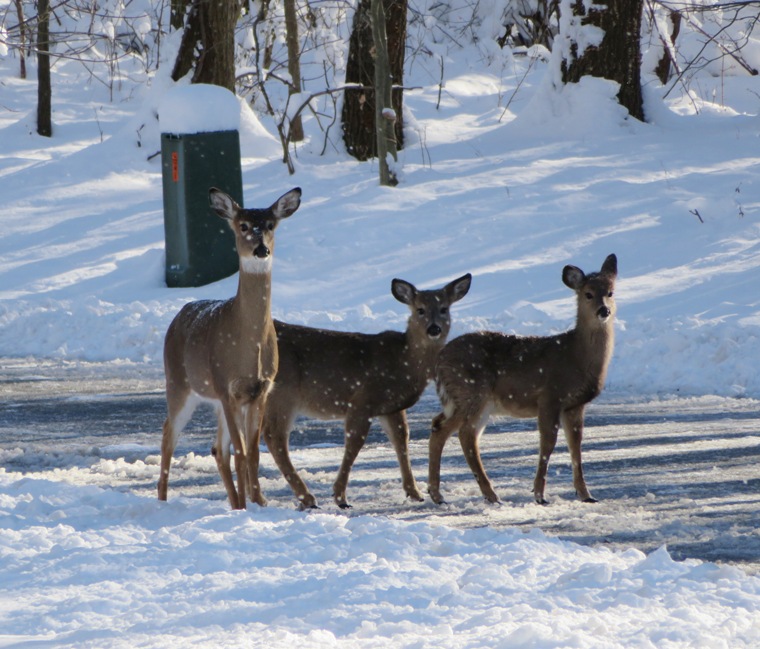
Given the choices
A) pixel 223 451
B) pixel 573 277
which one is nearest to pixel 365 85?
pixel 573 277

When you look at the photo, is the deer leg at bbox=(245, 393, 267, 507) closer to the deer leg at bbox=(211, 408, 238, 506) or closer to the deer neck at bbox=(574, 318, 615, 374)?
the deer leg at bbox=(211, 408, 238, 506)

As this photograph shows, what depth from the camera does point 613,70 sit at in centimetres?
2075

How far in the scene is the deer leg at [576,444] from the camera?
8.38m

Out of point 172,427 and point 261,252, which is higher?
point 261,252

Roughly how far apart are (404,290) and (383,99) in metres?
10.5

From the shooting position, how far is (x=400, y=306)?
15.6 m

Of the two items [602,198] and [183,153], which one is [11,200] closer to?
[183,153]

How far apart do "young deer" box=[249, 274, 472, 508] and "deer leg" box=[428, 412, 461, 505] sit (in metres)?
0.12

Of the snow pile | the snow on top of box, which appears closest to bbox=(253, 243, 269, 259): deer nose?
the snow pile

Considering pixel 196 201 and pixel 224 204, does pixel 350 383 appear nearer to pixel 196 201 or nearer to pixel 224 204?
pixel 224 204

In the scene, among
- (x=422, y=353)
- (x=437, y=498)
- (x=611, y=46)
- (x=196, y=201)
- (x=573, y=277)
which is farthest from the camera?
(x=611, y=46)

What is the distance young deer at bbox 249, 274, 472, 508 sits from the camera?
28.1 ft

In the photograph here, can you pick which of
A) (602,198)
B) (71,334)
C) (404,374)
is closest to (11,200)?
(71,334)

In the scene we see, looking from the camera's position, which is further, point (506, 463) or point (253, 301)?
point (506, 463)
